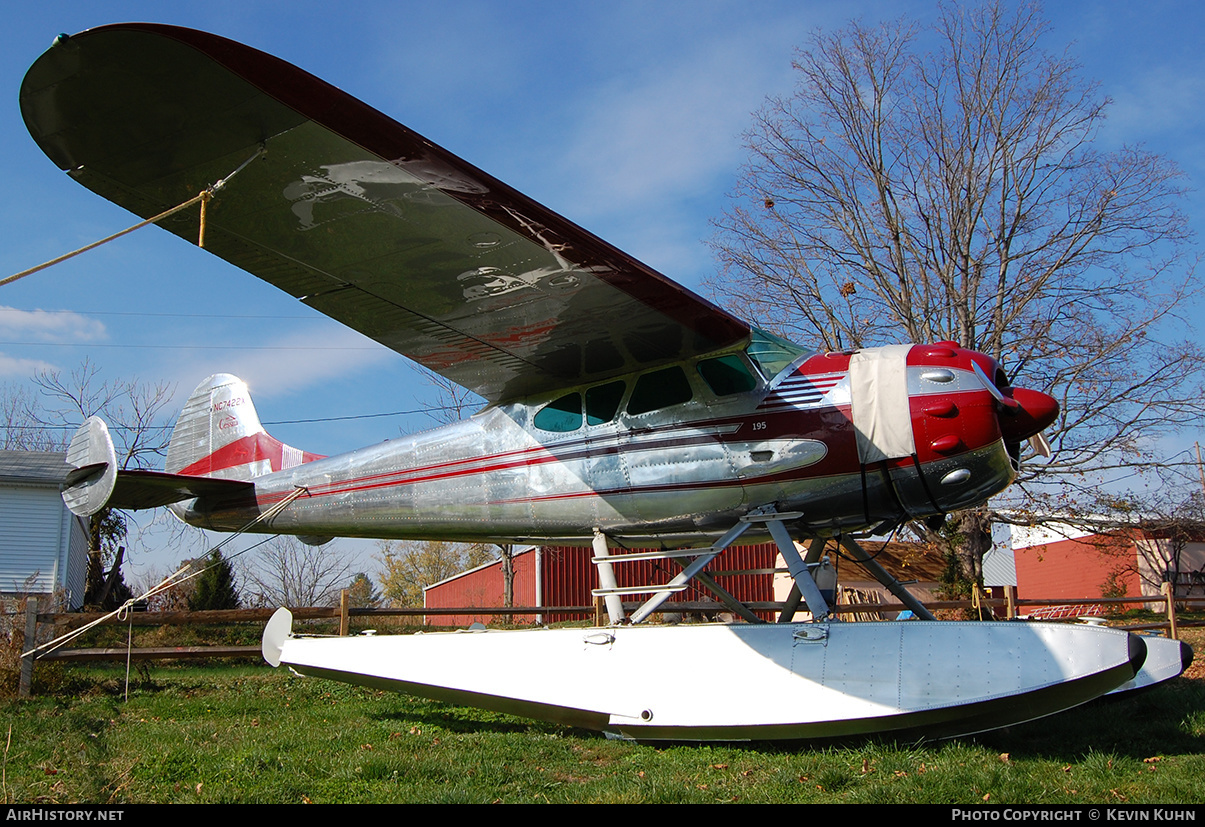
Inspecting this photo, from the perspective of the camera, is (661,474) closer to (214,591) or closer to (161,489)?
(161,489)

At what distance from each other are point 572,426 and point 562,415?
156mm

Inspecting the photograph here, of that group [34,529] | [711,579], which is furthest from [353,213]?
[34,529]

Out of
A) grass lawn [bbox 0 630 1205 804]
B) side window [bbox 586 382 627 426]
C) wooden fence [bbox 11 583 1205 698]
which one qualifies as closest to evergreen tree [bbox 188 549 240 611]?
wooden fence [bbox 11 583 1205 698]

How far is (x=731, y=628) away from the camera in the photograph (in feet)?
19.4

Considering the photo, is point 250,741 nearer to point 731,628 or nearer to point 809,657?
point 731,628

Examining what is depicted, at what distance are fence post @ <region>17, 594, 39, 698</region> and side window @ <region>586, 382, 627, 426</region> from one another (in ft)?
21.9

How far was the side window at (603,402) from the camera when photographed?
6.91 meters

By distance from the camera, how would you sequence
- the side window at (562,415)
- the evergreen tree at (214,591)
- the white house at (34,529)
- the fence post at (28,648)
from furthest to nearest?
the evergreen tree at (214,591) → the white house at (34,529) → the fence post at (28,648) → the side window at (562,415)

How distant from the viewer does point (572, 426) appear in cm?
707

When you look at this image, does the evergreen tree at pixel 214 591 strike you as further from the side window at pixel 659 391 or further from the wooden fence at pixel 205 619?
the side window at pixel 659 391

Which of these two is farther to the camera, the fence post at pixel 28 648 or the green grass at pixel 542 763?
the fence post at pixel 28 648

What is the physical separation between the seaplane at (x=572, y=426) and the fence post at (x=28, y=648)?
2.54 meters

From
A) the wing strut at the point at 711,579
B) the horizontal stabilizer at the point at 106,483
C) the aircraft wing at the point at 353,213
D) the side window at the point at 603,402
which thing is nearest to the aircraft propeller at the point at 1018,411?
the wing strut at the point at 711,579

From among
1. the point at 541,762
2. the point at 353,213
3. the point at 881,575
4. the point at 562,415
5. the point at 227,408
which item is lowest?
the point at 541,762
